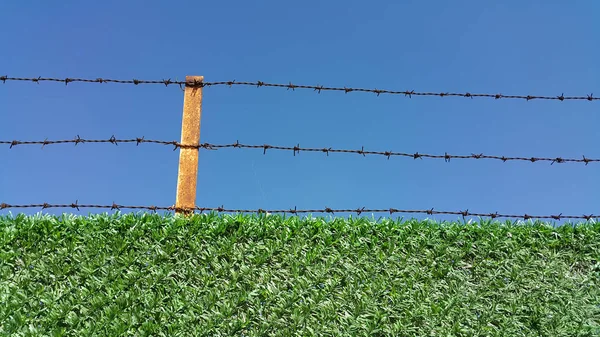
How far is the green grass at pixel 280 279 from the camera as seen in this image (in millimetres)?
4102

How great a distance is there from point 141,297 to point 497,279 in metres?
2.61

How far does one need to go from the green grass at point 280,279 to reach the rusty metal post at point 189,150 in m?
0.18

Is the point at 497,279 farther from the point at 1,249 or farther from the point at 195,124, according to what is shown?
the point at 1,249

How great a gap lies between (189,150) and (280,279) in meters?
1.22

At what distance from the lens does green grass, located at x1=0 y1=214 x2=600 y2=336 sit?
13.5 ft

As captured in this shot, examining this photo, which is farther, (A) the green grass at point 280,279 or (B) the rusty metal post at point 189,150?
(B) the rusty metal post at point 189,150

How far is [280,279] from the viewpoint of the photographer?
4.20m

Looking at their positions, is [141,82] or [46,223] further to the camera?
[141,82]

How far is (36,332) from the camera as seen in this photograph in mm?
4043

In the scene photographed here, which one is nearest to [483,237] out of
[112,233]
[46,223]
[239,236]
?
[239,236]

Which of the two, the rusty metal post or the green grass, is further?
the rusty metal post

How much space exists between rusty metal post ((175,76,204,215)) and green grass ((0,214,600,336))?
175 millimetres

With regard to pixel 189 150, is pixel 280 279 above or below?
below

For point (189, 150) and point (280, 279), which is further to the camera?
point (189, 150)
